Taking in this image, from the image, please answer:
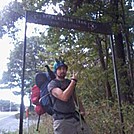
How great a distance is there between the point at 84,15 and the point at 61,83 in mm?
4247

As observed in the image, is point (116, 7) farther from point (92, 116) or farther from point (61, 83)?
point (61, 83)

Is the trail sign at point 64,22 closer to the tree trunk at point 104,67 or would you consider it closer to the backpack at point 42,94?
the backpack at point 42,94

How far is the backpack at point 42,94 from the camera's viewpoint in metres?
2.92

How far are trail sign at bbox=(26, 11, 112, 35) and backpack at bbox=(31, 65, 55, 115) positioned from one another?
4.21 ft

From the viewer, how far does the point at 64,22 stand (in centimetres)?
435

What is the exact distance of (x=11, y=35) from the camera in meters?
10.5

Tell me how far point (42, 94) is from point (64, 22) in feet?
5.73

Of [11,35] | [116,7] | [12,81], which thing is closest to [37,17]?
[116,7]

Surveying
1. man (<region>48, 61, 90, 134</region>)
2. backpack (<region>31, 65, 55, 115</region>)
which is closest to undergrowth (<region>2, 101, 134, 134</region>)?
man (<region>48, 61, 90, 134</region>)

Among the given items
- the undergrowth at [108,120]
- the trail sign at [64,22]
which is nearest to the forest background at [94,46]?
the undergrowth at [108,120]

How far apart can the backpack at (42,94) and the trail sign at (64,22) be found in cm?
128

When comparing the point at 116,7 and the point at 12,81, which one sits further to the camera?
the point at 12,81

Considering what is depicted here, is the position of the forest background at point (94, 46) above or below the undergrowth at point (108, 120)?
above

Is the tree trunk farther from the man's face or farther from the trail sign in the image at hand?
the man's face
